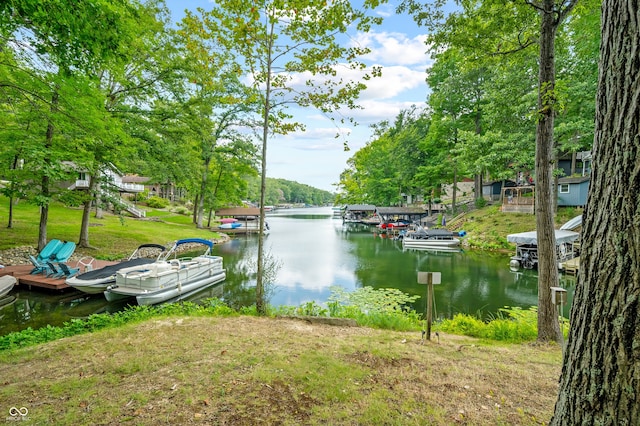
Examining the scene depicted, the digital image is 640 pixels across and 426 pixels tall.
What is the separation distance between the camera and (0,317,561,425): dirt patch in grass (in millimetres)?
2518

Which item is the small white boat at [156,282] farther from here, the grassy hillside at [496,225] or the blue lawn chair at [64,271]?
the grassy hillside at [496,225]

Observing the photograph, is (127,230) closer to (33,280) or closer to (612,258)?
(33,280)

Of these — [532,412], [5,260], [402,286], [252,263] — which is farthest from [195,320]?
[5,260]

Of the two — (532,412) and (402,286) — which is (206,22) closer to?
(532,412)

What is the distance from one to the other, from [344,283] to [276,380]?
32.2ft

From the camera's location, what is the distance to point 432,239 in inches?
906

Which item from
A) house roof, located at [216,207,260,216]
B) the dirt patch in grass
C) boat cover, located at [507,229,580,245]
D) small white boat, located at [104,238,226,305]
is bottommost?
small white boat, located at [104,238,226,305]

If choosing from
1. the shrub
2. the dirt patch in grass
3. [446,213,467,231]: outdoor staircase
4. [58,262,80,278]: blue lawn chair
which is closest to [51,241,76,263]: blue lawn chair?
[58,262,80,278]: blue lawn chair

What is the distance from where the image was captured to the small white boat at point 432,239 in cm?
2208

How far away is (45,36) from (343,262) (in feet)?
50.3

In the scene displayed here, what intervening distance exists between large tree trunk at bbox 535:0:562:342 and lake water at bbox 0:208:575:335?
380cm

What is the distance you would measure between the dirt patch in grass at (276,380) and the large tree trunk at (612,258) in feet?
3.97

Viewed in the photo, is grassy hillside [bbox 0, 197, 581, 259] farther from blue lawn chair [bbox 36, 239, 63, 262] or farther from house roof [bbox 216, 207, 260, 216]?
house roof [bbox 216, 207, 260, 216]

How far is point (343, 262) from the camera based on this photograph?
1742 centimetres
